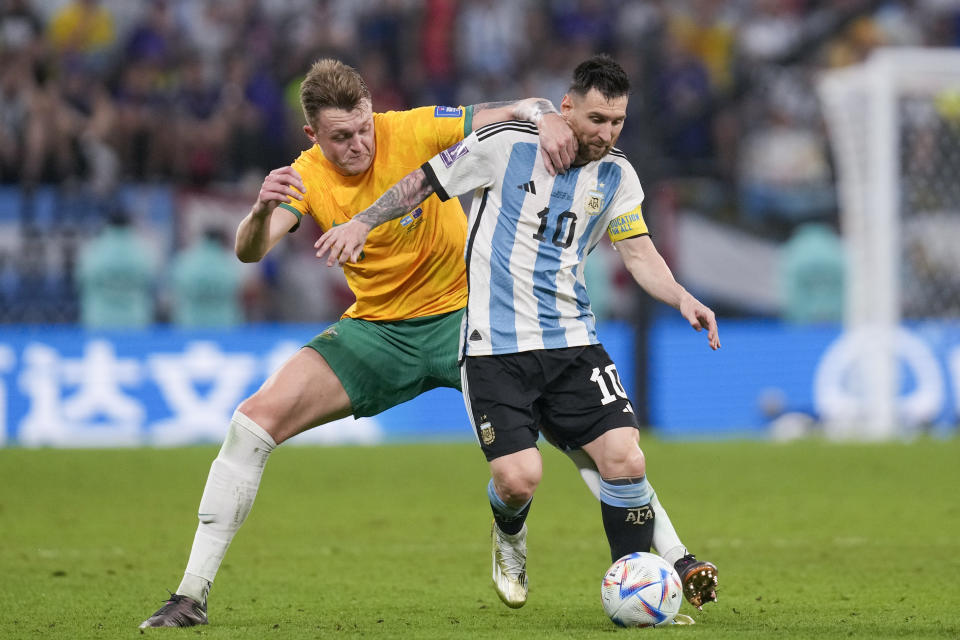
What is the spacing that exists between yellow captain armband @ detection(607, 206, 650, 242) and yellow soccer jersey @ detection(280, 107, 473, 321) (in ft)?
2.64

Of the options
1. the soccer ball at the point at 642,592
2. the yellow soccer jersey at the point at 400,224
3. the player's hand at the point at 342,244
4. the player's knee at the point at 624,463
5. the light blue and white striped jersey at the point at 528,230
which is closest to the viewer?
the player's hand at the point at 342,244

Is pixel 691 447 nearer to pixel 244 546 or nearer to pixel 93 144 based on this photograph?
pixel 244 546

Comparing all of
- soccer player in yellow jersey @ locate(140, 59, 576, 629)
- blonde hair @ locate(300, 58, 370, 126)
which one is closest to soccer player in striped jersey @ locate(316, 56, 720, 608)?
soccer player in yellow jersey @ locate(140, 59, 576, 629)

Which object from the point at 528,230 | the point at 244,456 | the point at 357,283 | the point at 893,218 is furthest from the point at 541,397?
the point at 893,218

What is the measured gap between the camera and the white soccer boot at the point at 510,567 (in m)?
5.53

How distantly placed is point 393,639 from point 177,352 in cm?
857

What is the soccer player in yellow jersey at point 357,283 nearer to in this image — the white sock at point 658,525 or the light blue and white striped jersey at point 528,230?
the light blue and white striped jersey at point 528,230

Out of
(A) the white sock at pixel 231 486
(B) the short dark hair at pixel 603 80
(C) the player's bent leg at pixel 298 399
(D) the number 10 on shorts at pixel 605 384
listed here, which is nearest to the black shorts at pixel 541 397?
(D) the number 10 on shorts at pixel 605 384

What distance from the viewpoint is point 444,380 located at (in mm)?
5844

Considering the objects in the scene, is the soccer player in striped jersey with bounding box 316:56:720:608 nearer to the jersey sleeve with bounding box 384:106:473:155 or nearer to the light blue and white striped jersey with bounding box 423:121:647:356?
the light blue and white striped jersey with bounding box 423:121:647:356

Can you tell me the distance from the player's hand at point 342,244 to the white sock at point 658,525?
3.85 ft

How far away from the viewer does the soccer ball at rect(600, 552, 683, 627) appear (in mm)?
4973

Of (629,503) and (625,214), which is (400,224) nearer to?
(625,214)

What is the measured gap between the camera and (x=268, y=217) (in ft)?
17.1
